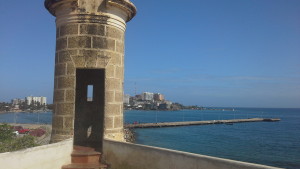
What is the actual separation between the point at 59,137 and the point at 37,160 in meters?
1.13

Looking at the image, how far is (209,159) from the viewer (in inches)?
121

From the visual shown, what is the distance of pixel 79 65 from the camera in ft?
15.7

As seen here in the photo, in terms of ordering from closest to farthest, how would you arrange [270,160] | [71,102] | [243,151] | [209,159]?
[209,159], [71,102], [270,160], [243,151]

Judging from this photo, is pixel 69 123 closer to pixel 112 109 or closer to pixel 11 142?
pixel 112 109

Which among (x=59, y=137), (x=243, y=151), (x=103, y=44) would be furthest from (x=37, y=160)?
(x=243, y=151)

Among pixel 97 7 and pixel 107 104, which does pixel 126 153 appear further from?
pixel 97 7

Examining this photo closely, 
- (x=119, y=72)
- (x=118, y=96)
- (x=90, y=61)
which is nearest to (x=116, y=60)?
(x=119, y=72)

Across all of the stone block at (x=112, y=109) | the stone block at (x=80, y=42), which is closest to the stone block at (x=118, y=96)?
the stone block at (x=112, y=109)

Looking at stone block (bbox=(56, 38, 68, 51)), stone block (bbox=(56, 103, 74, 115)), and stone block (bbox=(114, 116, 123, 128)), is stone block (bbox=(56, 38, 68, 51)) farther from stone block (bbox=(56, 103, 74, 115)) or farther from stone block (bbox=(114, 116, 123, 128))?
stone block (bbox=(114, 116, 123, 128))

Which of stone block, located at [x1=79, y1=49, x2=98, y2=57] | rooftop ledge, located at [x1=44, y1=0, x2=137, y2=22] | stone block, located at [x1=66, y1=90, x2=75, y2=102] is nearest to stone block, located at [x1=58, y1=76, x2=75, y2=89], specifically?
stone block, located at [x1=66, y1=90, x2=75, y2=102]

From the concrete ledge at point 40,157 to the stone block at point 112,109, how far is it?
825 millimetres

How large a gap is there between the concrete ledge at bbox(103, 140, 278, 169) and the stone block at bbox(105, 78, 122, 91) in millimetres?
1001

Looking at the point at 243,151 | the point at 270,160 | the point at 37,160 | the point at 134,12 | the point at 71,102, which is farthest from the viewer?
Answer: the point at 243,151

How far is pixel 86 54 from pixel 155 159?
234 centimetres
